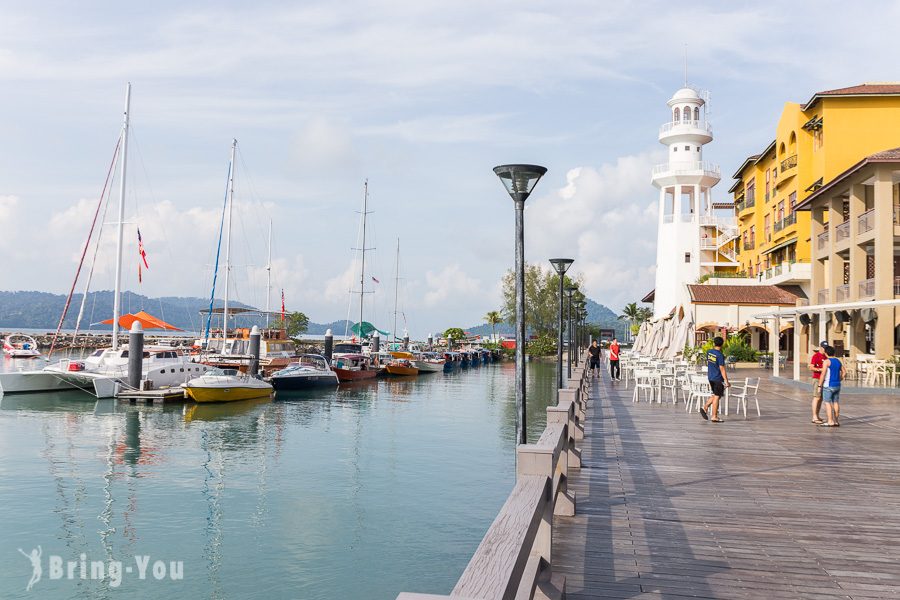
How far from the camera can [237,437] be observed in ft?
81.0

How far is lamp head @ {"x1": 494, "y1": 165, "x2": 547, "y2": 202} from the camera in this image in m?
9.34

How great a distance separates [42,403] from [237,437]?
46.5ft

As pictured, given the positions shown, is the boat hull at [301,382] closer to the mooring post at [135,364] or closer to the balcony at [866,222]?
the mooring post at [135,364]

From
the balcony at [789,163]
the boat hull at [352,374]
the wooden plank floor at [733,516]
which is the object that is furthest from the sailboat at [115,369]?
the balcony at [789,163]

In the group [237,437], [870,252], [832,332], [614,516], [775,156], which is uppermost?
[775,156]

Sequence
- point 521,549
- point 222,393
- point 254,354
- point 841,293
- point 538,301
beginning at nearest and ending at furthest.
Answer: point 521,549
point 841,293
point 222,393
point 254,354
point 538,301

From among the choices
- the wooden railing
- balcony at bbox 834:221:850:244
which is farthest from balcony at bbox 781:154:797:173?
the wooden railing

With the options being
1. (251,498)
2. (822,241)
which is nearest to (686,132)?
(822,241)

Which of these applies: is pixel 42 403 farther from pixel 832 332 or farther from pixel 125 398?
pixel 832 332

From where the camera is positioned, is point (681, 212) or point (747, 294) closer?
point (747, 294)

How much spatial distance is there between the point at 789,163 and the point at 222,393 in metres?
35.6

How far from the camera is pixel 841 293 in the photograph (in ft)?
109

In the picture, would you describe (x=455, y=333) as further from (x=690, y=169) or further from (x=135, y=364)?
(x=135, y=364)

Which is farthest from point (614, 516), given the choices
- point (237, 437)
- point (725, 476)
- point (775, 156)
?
point (775, 156)
